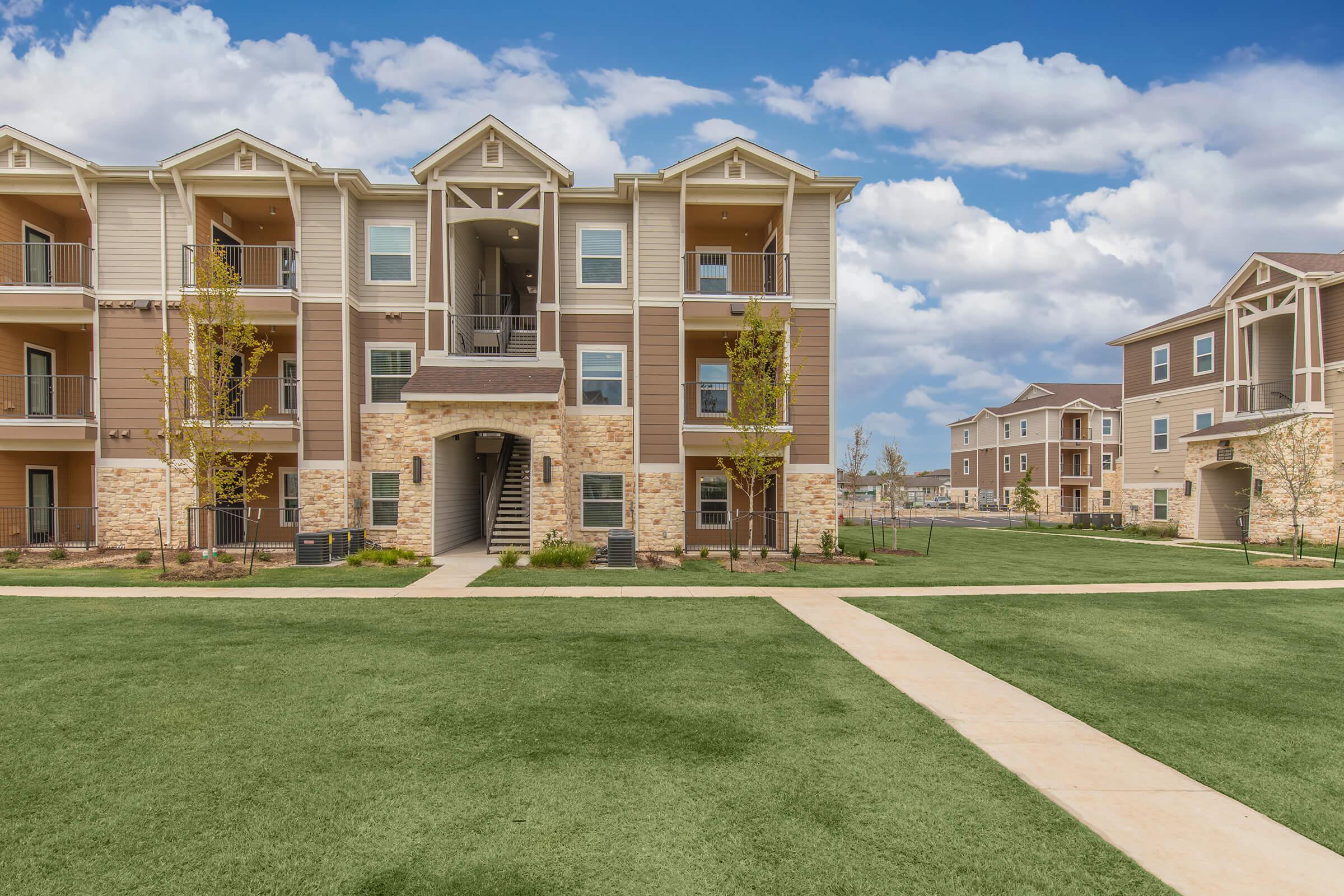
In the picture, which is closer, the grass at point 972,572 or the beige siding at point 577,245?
the grass at point 972,572

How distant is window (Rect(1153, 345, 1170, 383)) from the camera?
94.5 feet

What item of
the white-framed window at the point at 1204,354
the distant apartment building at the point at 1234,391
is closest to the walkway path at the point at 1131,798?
the distant apartment building at the point at 1234,391

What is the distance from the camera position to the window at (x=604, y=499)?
1792cm

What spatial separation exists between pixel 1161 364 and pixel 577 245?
27856 mm

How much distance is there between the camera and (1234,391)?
24875 millimetres

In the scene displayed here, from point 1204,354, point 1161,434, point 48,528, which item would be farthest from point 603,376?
point 1161,434

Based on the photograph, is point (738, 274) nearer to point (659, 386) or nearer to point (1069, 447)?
point (659, 386)

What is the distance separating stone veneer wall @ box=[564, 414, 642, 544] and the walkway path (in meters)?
11.4

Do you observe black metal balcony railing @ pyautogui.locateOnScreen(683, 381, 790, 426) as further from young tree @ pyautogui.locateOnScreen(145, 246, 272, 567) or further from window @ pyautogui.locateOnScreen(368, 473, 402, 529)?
young tree @ pyautogui.locateOnScreen(145, 246, 272, 567)

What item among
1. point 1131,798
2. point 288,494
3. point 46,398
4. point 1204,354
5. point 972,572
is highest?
point 1204,354

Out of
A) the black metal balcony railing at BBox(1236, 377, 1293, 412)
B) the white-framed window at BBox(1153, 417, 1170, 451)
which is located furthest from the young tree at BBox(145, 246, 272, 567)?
the white-framed window at BBox(1153, 417, 1170, 451)

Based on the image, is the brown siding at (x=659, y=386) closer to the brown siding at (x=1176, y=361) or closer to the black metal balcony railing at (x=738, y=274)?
the black metal balcony railing at (x=738, y=274)

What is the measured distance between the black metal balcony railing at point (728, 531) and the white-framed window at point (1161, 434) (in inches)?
861

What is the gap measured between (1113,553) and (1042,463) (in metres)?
30.6
